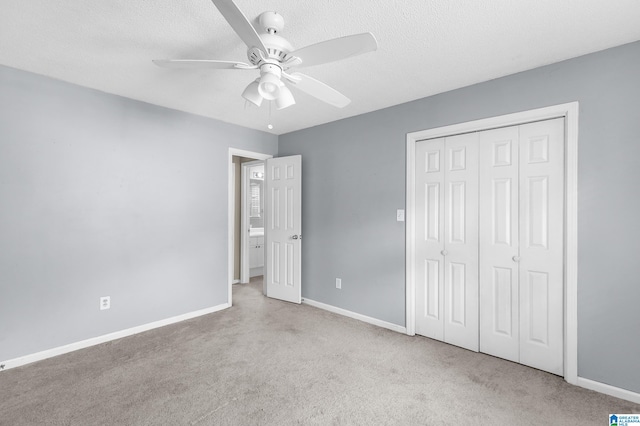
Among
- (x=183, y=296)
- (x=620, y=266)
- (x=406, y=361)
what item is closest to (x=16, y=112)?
(x=183, y=296)

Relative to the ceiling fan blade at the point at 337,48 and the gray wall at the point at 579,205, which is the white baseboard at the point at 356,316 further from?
the ceiling fan blade at the point at 337,48

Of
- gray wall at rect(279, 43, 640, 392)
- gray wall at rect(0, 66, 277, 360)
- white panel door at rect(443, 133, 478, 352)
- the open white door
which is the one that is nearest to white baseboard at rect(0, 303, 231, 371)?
gray wall at rect(0, 66, 277, 360)

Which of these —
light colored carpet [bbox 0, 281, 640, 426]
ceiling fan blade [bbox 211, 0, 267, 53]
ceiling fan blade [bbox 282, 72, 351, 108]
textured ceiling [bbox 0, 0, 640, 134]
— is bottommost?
light colored carpet [bbox 0, 281, 640, 426]

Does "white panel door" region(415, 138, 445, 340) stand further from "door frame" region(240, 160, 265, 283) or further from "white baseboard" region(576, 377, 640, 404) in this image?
"door frame" region(240, 160, 265, 283)

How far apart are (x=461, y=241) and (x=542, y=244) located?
62 centimetres

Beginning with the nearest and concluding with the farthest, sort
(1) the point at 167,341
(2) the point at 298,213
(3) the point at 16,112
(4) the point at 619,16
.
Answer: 1. (4) the point at 619,16
2. (3) the point at 16,112
3. (1) the point at 167,341
4. (2) the point at 298,213

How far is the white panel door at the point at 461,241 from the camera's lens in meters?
2.71

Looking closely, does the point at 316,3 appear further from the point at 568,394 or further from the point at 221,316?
the point at 221,316

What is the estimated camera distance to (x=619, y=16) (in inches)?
68.8

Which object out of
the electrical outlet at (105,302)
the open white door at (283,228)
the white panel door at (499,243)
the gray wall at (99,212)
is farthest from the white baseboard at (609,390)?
the electrical outlet at (105,302)

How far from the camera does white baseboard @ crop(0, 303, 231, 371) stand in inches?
95.7

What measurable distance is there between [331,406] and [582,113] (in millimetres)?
2755

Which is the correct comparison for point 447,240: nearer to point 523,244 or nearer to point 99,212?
point 523,244

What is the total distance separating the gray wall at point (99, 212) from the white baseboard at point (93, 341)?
0.04 m
